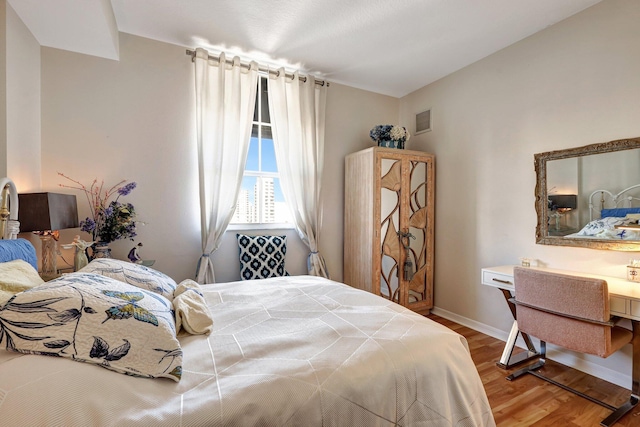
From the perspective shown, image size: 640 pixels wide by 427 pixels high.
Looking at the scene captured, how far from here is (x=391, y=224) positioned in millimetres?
3176

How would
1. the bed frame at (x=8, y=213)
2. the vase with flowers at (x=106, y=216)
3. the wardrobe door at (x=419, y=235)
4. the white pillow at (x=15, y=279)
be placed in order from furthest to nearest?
the wardrobe door at (x=419, y=235) < the vase with flowers at (x=106, y=216) < the bed frame at (x=8, y=213) < the white pillow at (x=15, y=279)

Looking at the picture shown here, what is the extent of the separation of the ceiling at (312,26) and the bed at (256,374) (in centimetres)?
189

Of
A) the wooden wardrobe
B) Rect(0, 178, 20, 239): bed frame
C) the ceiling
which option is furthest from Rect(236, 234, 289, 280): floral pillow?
the ceiling

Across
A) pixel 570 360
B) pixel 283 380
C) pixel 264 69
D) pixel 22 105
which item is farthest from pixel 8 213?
pixel 570 360

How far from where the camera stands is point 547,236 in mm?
2443

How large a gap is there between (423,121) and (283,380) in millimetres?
3489

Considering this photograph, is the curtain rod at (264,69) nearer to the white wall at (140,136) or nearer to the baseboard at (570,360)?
the white wall at (140,136)

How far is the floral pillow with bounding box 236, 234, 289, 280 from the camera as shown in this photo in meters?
2.88

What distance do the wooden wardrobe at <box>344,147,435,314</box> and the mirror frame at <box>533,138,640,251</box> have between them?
3.55ft

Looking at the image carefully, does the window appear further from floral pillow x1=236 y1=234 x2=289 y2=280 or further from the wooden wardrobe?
the wooden wardrobe

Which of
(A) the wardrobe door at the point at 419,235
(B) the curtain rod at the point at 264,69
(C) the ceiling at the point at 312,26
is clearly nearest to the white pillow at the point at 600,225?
(A) the wardrobe door at the point at 419,235

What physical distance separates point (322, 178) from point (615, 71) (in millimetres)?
2544

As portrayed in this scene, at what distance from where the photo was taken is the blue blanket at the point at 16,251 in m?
1.21

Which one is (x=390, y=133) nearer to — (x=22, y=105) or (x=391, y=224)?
(x=391, y=224)
